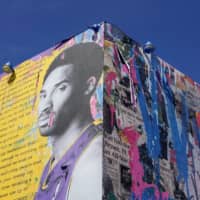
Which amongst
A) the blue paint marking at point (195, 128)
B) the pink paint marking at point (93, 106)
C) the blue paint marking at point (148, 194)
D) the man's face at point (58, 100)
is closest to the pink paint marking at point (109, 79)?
the pink paint marking at point (93, 106)

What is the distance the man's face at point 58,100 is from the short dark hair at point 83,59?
122 millimetres

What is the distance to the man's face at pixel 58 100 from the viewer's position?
8219mm

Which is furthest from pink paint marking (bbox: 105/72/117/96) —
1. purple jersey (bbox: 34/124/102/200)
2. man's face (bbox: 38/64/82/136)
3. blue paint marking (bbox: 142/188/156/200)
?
blue paint marking (bbox: 142/188/156/200)

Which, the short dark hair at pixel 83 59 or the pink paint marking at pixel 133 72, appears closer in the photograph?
the short dark hair at pixel 83 59

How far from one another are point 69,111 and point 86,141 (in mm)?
791

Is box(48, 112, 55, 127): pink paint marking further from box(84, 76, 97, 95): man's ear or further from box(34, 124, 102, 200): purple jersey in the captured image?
box(84, 76, 97, 95): man's ear

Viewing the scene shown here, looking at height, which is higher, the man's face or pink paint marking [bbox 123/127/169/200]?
the man's face

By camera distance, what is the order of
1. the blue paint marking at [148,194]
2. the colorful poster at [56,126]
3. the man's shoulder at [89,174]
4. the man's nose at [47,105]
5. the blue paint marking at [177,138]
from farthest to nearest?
the blue paint marking at [177,138]
the man's nose at [47,105]
the blue paint marking at [148,194]
the colorful poster at [56,126]
the man's shoulder at [89,174]

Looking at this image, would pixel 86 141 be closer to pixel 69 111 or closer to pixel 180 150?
pixel 69 111

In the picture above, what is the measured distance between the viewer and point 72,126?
26.3 feet

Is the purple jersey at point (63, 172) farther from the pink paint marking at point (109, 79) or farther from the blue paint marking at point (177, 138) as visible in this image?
the blue paint marking at point (177, 138)

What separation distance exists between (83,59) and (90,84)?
631mm

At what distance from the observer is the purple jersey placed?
757 centimetres

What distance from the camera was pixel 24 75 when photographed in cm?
976
